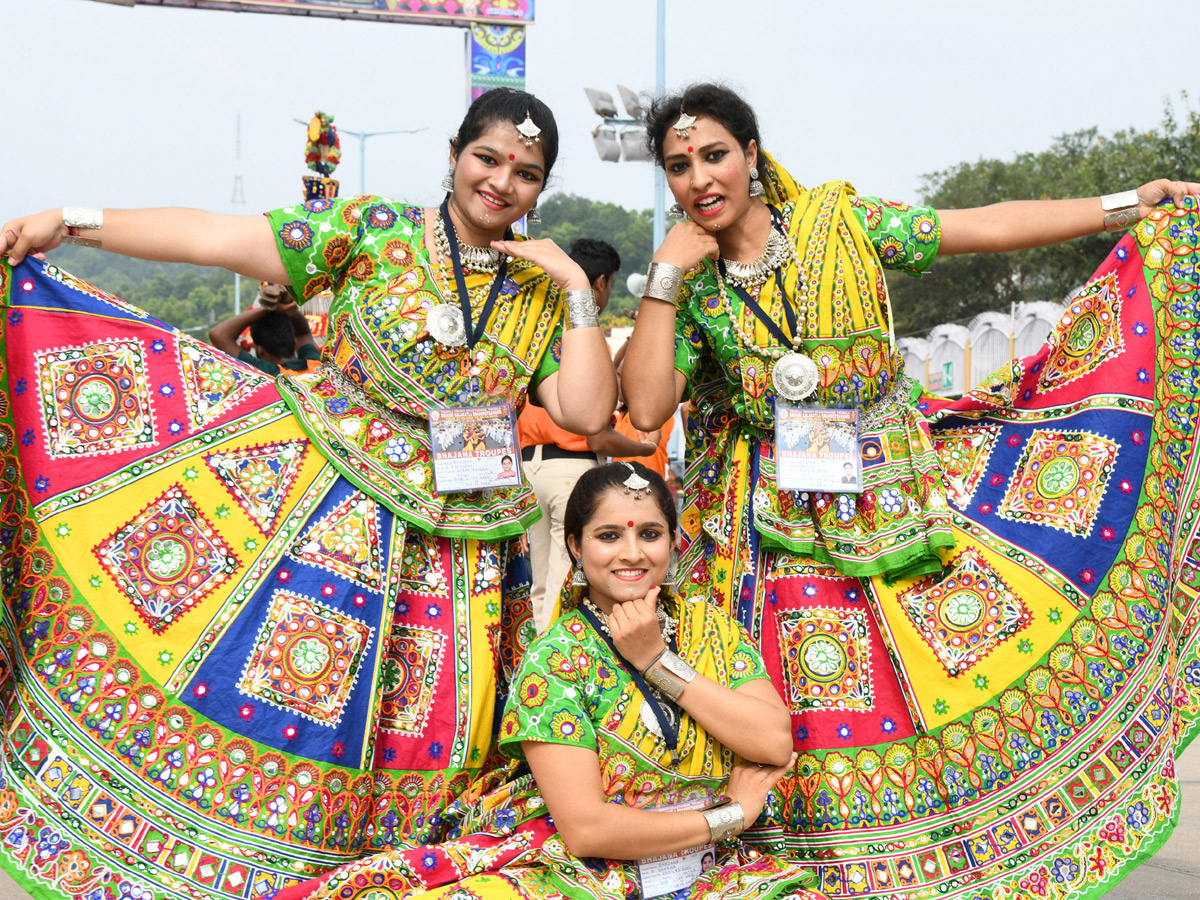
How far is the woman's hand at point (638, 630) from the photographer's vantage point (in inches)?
92.1

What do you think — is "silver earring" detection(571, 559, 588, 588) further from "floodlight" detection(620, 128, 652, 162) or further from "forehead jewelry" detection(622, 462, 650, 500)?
"floodlight" detection(620, 128, 652, 162)

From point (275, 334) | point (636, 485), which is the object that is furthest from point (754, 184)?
point (275, 334)

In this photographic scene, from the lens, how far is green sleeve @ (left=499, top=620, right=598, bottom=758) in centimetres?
227

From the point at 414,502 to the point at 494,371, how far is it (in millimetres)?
356

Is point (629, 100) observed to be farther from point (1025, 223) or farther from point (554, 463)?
point (1025, 223)

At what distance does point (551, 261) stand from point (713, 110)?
0.52 m

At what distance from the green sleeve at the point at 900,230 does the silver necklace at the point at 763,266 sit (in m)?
0.21

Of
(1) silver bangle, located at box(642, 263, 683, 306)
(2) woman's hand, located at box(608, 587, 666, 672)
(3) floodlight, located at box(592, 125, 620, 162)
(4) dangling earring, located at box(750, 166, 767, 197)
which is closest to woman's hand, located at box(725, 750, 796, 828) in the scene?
(2) woman's hand, located at box(608, 587, 666, 672)

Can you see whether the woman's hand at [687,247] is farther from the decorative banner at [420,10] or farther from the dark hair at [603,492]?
the decorative banner at [420,10]

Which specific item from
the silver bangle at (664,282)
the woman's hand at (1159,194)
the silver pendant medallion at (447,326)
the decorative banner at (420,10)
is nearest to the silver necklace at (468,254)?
the silver pendant medallion at (447,326)

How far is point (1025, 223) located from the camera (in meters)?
2.79

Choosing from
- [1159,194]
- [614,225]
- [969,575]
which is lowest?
[969,575]

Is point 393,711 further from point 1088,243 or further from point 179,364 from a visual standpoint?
point 1088,243

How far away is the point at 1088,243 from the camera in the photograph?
23.7 metres
